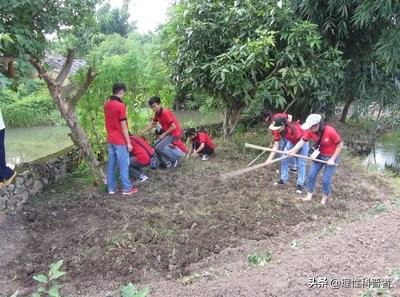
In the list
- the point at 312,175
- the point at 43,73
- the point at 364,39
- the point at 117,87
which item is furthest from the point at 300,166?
the point at 364,39

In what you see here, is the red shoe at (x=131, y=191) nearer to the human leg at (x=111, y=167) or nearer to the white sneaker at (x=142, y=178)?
the human leg at (x=111, y=167)

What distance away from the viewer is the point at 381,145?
11.8 m

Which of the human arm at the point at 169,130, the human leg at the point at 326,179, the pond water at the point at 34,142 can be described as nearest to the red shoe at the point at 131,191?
the human arm at the point at 169,130

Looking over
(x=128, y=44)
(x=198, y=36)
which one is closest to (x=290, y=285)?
(x=198, y=36)

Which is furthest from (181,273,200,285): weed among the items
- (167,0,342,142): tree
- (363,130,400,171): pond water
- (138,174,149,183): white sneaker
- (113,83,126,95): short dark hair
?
(363,130,400,171): pond water

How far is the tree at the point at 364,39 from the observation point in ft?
21.5

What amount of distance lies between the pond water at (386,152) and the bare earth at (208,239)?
3.84 metres

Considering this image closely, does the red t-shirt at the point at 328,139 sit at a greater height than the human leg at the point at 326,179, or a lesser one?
greater

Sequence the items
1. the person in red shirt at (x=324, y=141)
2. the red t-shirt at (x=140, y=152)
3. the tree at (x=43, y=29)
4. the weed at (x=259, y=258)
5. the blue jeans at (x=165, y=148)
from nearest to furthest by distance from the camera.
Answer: the weed at (x=259, y=258)
the tree at (x=43, y=29)
the person in red shirt at (x=324, y=141)
the red t-shirt at (x=140, y=152)
the blue jeans at (x=165, y=148)

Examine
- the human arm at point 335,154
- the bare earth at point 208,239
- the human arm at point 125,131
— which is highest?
the human arm at point 125,131

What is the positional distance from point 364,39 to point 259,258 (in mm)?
6486

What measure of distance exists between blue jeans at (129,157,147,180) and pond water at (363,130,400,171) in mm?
5465

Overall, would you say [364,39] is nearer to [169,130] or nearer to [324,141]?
[324,141]

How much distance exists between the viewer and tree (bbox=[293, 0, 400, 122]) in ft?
21.5
